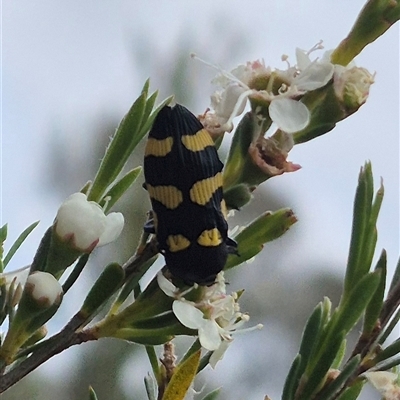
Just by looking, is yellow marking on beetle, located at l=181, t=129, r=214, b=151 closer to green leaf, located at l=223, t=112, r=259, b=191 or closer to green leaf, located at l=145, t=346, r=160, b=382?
green leaf, located at l=223, t=112, r=259, b=191

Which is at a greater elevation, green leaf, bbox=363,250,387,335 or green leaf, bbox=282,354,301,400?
green leaf, bbox=363,250,387,335

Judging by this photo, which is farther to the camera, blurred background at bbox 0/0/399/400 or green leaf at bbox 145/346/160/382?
blurred background at bbox 0/0/399/400

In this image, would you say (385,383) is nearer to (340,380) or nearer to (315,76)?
(340,380)

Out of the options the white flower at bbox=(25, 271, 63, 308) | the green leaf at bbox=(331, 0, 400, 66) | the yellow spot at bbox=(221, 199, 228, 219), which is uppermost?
the green leaf at bbox=(331, 0, 400, 66)

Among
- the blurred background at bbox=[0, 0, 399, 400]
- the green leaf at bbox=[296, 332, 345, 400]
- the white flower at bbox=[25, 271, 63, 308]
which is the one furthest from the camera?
the blurred background at bbox=[0, 0, 399, 400]

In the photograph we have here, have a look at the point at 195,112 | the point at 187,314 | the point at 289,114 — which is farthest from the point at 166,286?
the point at 195,112


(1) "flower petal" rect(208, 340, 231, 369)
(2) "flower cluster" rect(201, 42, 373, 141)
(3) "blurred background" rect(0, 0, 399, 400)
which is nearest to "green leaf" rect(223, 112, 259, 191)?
(2) "flower cluster" rect(201, 42, 373, 141)

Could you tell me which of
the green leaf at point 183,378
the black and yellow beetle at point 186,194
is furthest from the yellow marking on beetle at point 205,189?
the green leaf at point 183,378
